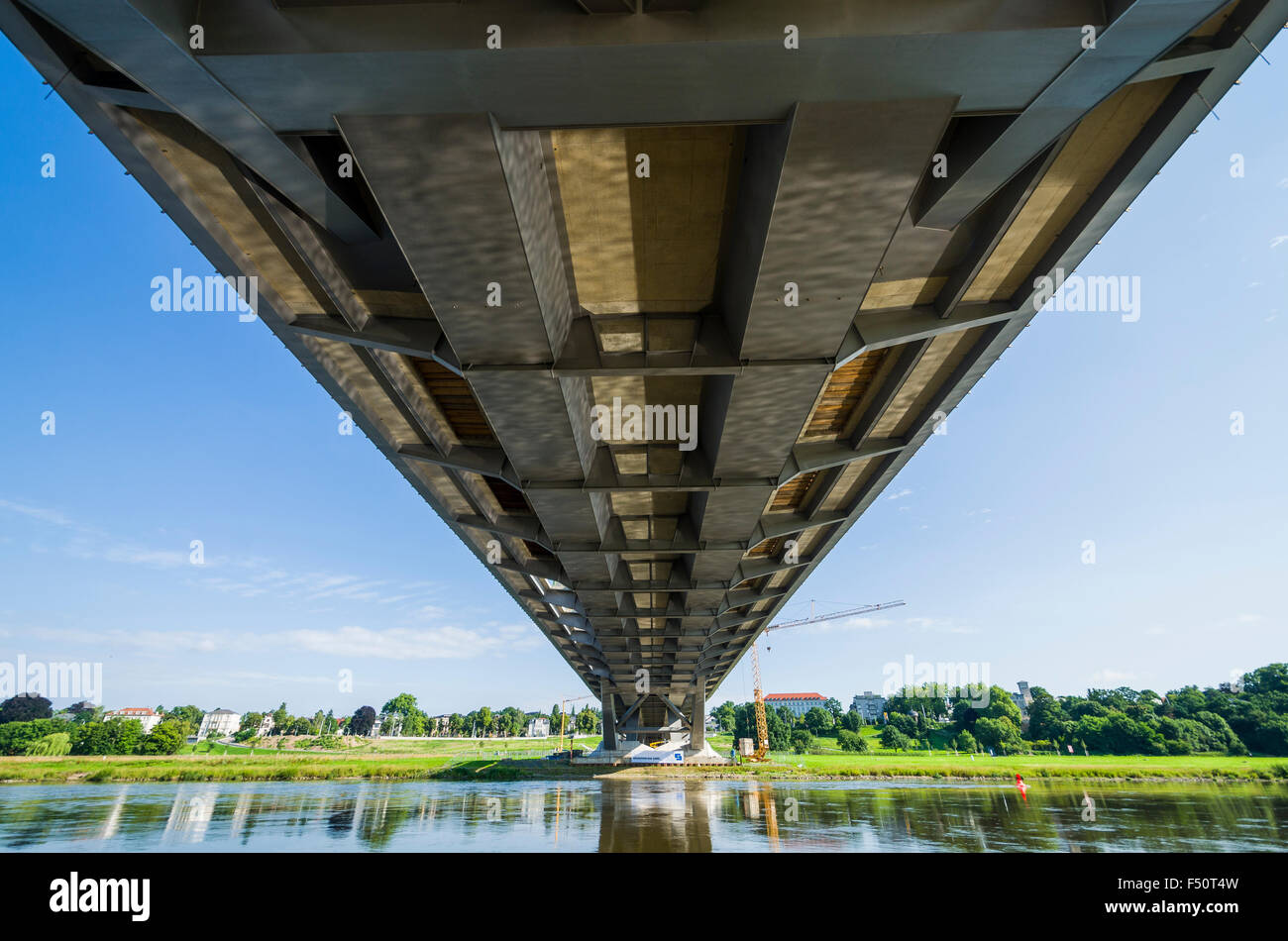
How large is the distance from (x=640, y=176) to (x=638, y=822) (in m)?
24.5

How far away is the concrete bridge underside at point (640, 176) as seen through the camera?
15.0 feet

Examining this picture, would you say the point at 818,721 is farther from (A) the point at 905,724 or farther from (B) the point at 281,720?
(B) the point at 281,720

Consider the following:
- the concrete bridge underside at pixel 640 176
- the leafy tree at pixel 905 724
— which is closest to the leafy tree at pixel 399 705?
the leafy tree at pixel 905 724

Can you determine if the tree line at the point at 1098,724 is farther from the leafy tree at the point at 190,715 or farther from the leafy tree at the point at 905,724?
the leafy tree at the point at 190,715

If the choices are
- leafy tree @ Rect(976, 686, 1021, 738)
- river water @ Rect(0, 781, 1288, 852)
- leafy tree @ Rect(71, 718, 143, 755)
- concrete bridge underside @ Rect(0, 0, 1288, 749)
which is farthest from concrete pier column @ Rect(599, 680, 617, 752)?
leafy tree @ Rect(976, 686, 1021, 738)

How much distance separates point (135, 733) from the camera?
10981cm

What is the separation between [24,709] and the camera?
147 metres

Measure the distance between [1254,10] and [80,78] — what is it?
975 centimetres

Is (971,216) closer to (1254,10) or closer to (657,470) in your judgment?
(1254,10)

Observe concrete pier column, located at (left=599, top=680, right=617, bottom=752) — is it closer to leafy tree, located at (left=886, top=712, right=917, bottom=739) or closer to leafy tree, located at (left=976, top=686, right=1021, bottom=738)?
leafy tree, located at (left=976, top=686, right=1021, bottom=738)

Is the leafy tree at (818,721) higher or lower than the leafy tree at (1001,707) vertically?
lower

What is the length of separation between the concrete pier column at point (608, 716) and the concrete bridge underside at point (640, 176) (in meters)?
50.7

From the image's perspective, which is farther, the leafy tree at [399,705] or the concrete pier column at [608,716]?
the leafy tree at [399,705]

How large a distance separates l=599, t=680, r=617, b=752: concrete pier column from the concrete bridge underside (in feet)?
166
